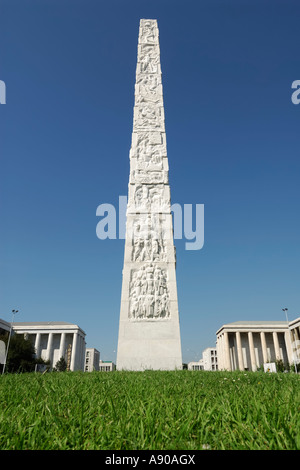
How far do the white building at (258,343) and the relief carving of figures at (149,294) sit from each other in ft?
135

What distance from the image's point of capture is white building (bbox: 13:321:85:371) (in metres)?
A: 51.3

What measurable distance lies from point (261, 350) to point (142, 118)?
150ft

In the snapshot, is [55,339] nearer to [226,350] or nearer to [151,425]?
[226,350]

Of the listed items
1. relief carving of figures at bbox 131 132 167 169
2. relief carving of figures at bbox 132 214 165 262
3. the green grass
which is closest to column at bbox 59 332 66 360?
relief carving of figures at bbox 132 214 165 262

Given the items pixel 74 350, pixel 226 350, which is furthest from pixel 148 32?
pixel 74 350

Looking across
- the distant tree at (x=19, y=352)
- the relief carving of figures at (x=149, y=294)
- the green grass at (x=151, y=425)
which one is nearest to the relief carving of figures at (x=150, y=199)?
the relief carving of figures at (x=149, y=294)

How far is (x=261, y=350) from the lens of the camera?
1849 inches

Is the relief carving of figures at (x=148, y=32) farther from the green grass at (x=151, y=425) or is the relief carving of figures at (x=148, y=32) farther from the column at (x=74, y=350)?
the column at (x=74, y=350)

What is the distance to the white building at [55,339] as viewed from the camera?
51.3 meters

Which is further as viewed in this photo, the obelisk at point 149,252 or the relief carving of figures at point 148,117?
the relief carving of figures at point 148,117

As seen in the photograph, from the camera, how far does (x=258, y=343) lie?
4781cm

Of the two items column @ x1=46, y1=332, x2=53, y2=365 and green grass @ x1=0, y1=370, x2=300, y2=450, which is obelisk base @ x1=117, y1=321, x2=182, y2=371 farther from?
column @ x1=46, y1=332, x2=53, y2=365
